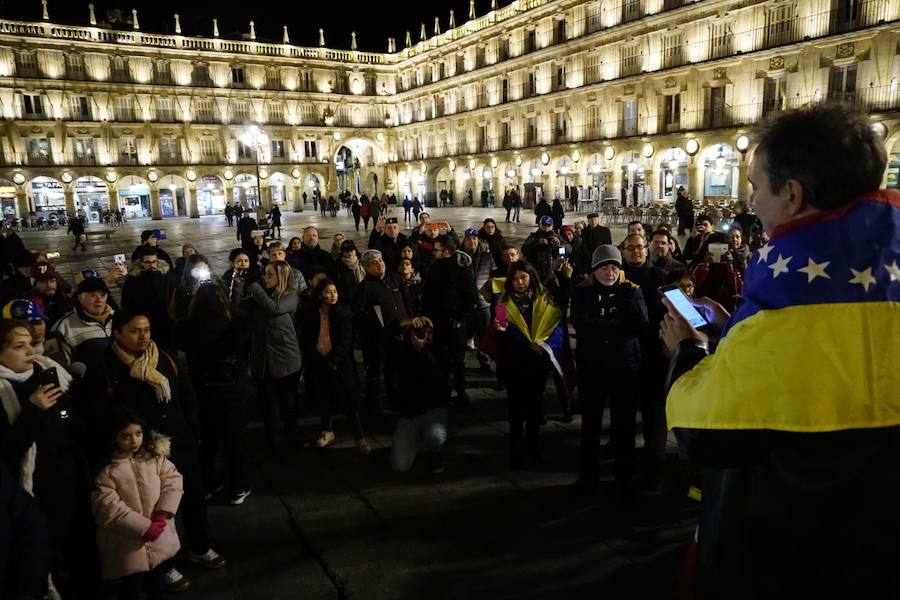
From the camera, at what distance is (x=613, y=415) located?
4.36 metres

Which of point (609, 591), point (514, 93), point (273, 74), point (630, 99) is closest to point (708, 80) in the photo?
point (630, 99)

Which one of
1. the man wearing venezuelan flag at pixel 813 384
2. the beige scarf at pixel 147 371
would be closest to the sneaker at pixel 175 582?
the beige scarf at pixel 147 371

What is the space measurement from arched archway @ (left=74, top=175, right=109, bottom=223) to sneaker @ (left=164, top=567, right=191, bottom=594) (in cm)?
4555

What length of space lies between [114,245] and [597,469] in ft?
83.7

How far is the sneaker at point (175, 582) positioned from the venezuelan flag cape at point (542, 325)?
9.55 ft

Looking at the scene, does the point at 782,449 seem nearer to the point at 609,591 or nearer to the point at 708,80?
the point at 609,591

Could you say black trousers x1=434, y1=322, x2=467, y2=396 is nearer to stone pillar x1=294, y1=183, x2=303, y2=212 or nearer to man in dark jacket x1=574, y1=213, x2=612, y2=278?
man in dark jacket x1=574, y1=213, x2=612, y2=278

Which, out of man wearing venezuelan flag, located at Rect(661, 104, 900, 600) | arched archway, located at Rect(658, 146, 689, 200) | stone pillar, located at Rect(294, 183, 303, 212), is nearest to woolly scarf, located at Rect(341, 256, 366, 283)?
man wearing venezuelan flag, located at Rect(661, 104, 900, 600)

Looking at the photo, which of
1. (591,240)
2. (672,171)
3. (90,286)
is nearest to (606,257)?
(90,286)

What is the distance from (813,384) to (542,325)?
3.70 m

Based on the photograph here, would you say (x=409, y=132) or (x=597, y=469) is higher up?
(x=409, y=132)

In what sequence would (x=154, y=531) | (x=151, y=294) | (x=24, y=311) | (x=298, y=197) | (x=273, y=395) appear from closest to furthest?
(x=154, y=531)
(x=24, y=311)
(x=273, y=395)
(x=151, y=294)
(x=298, y=197)

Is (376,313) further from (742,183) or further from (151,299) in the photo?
(742,183)

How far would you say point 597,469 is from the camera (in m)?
4.38
